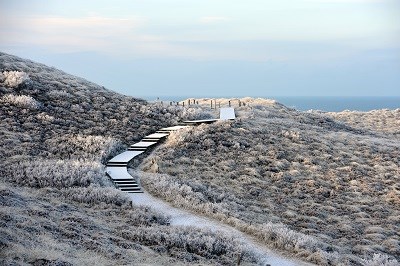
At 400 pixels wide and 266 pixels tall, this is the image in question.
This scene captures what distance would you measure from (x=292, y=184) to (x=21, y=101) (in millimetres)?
19551

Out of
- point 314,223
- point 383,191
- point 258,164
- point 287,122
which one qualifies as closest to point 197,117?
point 287,122

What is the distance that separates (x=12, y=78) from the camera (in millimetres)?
36688

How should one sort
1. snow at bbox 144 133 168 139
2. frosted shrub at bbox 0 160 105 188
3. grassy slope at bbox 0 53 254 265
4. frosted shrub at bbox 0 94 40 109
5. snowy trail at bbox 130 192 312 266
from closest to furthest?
grassy slope at bbox 0 53 254 265
snowy trail at bbox 130 192 312 266
frosted shrub at bbox 0 160 105 188
snow at bbox 144 133 168 139
frosted shrub at bbox 0 94 40 109

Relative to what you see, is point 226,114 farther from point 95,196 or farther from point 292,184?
point 95,196

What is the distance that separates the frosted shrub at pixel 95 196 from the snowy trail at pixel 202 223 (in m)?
0.81

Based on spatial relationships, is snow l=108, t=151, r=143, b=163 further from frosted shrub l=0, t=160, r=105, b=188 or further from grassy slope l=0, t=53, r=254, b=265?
frosted shrub l=0, t=160, r=105, b=188

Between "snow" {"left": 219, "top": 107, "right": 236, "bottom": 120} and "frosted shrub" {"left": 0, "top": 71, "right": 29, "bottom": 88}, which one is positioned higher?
"frosted shrub" {"left": 0, "top": 71, "right": 29, "bottom": 88}

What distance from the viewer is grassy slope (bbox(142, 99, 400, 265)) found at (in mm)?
19330

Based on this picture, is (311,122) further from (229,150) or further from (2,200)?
(2,200)

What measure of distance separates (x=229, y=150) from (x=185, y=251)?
16781 millimetres

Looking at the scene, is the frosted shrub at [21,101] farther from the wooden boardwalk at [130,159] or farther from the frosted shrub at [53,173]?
the frosted shrub at [53,173]

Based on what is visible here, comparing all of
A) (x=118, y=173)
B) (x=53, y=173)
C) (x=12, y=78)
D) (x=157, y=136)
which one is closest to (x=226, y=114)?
(x=157, y=136)

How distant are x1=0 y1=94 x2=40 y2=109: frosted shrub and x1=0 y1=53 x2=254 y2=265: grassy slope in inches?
2.6

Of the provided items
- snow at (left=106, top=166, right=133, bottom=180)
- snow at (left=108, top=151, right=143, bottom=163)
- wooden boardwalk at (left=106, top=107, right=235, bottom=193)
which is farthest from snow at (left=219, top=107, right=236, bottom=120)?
snow at (left=106, top=166, right=133, bottom=180)
